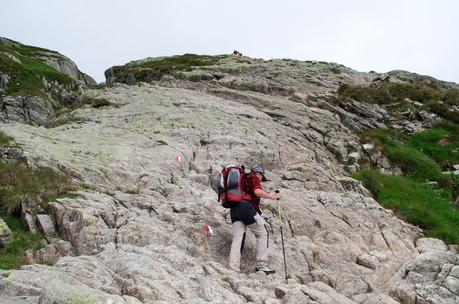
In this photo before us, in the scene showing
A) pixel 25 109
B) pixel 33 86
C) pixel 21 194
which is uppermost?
pixel 33 86

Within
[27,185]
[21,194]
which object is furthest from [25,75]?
[21,194]

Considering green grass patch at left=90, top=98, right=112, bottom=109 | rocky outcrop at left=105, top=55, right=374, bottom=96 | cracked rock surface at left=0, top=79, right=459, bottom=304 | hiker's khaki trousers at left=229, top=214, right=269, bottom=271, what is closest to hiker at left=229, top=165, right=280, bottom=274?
hiker's khaki trousers at left=229, top=214, right=269, bottom=271

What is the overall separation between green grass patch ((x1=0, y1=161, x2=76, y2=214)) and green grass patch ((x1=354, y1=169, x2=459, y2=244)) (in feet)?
46.7

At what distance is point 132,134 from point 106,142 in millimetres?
2237

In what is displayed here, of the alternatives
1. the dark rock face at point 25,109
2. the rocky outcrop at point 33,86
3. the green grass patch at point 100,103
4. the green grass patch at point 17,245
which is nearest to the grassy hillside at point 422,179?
the green grass patch at point 17,245

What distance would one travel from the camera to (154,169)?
18.8 metres

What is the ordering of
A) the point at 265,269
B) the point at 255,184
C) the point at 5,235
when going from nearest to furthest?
1. the point at 5,235
2. the point at 265,269
3. the point at 255,184

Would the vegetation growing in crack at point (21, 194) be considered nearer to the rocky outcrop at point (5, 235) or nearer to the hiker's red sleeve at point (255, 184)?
the rocky outcrop at point (5, 235)

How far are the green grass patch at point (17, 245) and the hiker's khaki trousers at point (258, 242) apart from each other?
16.7 ft

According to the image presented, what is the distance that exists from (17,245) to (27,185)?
284 cm

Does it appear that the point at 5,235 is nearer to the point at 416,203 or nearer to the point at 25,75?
the point at 416,203

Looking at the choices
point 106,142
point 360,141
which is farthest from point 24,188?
point 360,141

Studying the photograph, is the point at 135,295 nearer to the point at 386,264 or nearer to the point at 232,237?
the point at 232,237

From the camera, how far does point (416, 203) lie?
22984mm
